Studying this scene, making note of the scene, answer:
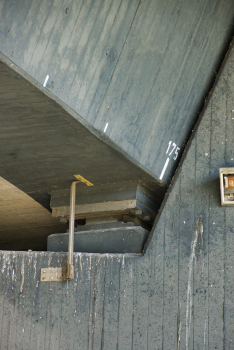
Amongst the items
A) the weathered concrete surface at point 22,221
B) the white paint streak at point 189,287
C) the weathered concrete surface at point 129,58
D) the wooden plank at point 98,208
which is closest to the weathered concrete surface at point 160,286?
the white paint streak at point 189,287

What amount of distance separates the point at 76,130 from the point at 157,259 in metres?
1.58

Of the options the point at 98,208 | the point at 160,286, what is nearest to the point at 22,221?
the point at 98,208

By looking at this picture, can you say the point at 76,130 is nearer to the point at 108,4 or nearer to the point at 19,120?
the point at 19,120

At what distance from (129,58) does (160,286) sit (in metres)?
2.30

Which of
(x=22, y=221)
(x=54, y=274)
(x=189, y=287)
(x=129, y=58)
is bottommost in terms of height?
(x=189, y=287)

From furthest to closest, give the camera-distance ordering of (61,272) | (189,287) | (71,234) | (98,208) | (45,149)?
(98,208) → (71,234) → (61,272) → (45,149) → (189,287)

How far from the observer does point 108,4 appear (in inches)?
178

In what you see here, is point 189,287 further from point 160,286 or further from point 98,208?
point 98,208

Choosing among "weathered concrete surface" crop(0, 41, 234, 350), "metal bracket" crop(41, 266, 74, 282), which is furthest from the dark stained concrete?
"metal bracket" crop(41, 266, 74, 282)

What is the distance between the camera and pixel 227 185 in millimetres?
5039

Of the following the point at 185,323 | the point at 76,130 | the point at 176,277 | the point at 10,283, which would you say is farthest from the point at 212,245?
the point at 10,283

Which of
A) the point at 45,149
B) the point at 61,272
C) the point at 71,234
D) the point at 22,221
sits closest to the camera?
the point at 45,149

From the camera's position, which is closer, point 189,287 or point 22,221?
point 189,287

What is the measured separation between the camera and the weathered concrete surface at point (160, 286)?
4.76 m
